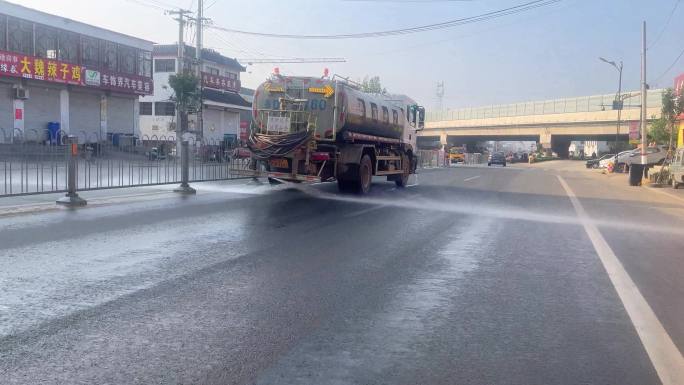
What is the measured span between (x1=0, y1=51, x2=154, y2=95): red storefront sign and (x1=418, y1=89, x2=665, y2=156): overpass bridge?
4017 cm

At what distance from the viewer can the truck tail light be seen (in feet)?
51.8

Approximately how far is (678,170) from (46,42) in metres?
32.2

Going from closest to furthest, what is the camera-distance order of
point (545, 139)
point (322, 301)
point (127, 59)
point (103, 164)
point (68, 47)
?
point (322, 301) < point (103, 164) < point (68, 47) < point (127, 59) < point (545, 139)

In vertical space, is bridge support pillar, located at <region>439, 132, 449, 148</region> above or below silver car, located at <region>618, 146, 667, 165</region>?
above

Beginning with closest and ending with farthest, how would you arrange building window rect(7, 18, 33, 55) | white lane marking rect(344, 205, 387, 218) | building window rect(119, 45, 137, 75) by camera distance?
white lane marking rect(344, 205, 387, 218), building window rect(7, 18, 33, 55), building window rect(119, 45, 137, 75)

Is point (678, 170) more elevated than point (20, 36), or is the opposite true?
point (20, 36)

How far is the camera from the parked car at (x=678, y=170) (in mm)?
24703

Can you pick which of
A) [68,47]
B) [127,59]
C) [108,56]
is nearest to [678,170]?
[68,47]

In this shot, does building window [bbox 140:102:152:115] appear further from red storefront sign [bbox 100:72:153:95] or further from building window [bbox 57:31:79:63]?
building window [bbox 57:31:79:63]

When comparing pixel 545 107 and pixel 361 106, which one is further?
pixel 545 107

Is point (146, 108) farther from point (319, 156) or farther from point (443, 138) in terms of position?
point (443, 138)

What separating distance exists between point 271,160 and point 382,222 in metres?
5.32

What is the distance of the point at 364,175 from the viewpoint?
17703 millimetres

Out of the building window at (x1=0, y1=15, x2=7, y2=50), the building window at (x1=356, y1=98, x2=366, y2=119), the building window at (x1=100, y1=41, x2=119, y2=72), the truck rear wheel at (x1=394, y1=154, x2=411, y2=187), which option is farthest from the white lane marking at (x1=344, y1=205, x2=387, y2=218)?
the building window at (x1=100, y1=41, x2=119, y2=72)
